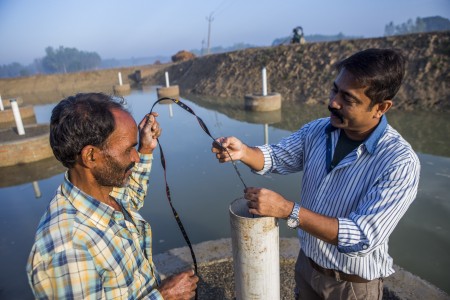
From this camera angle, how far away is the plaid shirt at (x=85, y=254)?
1288 millimetres

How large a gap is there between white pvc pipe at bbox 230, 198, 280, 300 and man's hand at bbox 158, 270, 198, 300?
0.45 meters

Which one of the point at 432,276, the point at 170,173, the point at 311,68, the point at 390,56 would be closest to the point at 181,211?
the point at 170,173

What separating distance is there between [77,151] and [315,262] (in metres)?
1.72

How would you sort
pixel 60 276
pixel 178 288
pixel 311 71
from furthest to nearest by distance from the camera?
1. pixel 311 71
2. pixel 178 288
3. pixel 60 276

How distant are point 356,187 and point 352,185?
0.03m

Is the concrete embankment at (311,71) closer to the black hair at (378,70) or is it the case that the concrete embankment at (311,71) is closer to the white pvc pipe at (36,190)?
the black hair at (378,70)

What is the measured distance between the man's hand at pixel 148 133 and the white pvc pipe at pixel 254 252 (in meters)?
0.78

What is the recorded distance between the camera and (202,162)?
8992 mm

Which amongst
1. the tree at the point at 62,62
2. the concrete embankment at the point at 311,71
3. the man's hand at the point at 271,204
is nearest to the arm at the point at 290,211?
the man's hand at the point at 271,204

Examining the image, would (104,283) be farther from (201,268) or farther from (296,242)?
(296,242)

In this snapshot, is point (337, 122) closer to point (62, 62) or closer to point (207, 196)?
point (207, 196)

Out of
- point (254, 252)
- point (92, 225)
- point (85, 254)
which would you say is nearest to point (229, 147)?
point (254, 252)

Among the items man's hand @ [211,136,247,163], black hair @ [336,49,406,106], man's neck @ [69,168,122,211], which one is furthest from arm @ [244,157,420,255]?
man's neck @ [69,168,122,211]

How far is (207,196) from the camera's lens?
274 inches
